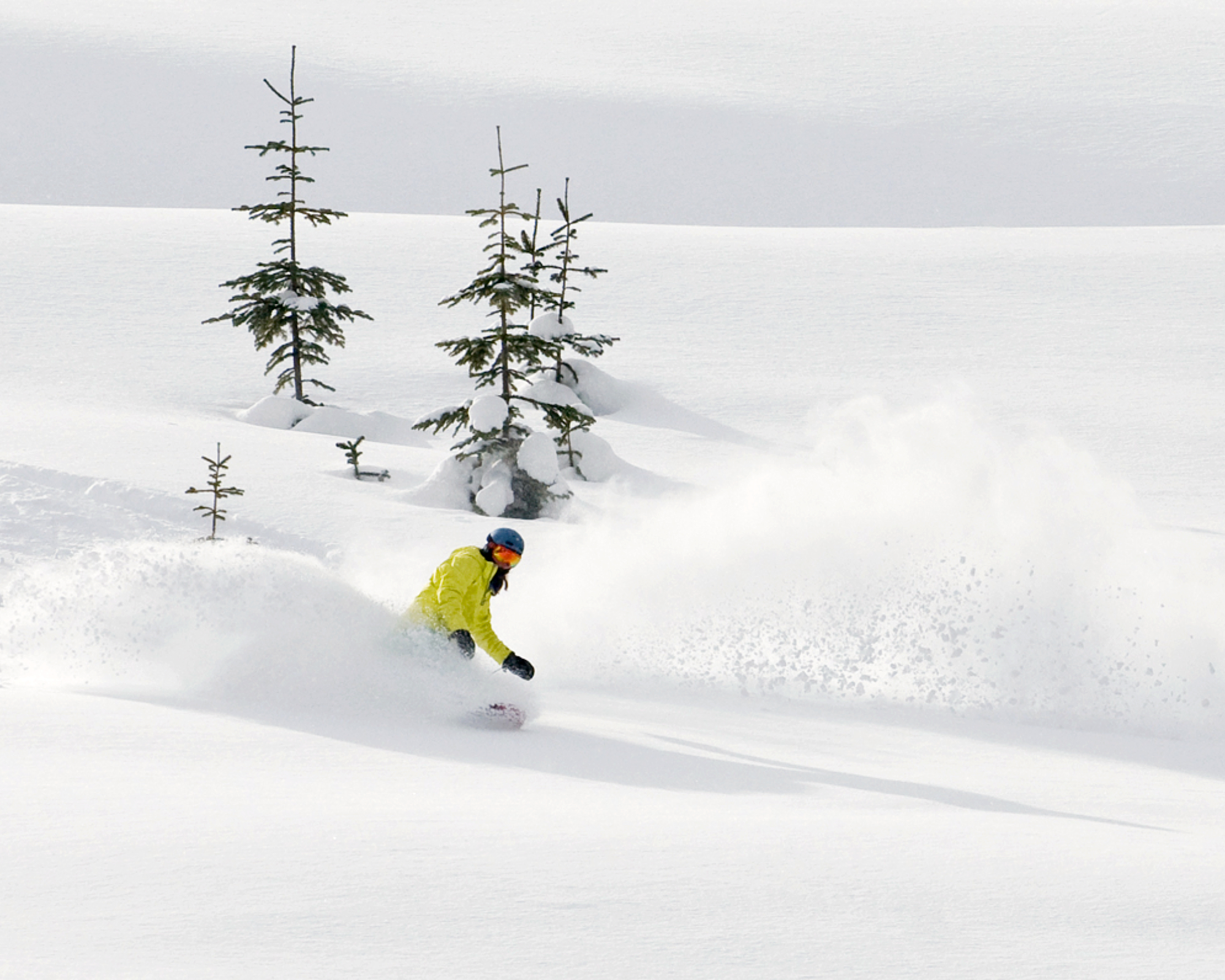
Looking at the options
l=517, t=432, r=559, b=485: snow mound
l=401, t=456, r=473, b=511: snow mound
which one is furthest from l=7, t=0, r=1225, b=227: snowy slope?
l=517, t=432, r=559, b=485: snow mound

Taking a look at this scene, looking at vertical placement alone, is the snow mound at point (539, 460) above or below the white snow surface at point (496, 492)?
above

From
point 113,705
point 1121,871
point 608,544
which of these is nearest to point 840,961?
point 1121,871

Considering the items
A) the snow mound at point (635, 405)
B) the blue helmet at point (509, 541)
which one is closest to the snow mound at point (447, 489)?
the snow mound at point (635, 405)

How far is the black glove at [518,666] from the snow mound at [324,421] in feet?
43.8

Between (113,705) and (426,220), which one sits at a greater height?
(426,220)

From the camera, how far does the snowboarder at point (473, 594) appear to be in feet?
26.2

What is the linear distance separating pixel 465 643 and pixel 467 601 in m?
0.26

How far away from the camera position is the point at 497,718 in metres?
7.72

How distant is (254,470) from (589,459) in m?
4.72

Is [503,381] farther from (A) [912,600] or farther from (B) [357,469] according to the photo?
(A) [912,600]

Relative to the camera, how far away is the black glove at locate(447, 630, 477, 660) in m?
7.91

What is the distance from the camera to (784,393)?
24.9 meters

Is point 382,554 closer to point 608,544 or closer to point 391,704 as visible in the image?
point 608,544

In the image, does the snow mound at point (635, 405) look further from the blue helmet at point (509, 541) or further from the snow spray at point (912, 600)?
the blue helmet at point (509, 541)
